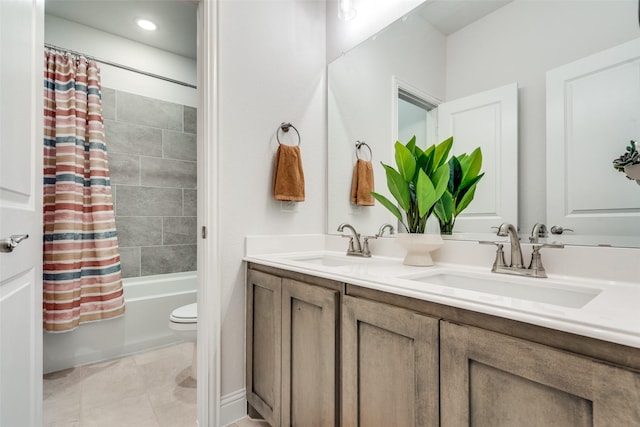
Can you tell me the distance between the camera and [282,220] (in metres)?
1.72

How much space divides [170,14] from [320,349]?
2.58 m

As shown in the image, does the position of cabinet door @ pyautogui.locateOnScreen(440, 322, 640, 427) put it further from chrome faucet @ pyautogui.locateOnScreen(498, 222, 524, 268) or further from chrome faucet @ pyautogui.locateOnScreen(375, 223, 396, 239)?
chrome faucet @ pyautogui.locateOnScreen(375, 223, 396, 239)

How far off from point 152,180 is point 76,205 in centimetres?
69

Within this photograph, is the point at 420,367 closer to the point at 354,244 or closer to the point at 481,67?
the point at 354,244

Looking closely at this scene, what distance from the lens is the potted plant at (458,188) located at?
1214 millimetres

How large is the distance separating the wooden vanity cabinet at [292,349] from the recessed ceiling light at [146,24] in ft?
7.35

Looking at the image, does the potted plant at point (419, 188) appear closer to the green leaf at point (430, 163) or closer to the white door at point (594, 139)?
the green leaf at point (430, 163)

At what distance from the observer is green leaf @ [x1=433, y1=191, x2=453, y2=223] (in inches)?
49.8

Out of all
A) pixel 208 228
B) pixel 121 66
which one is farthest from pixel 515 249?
pixel 121 66

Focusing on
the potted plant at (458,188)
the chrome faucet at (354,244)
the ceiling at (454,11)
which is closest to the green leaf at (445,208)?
the potted plant at (458,188)

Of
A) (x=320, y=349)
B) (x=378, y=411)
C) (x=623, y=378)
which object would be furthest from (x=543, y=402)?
(x=320, y=349)

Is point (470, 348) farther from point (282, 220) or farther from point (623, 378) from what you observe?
point (282, 220)

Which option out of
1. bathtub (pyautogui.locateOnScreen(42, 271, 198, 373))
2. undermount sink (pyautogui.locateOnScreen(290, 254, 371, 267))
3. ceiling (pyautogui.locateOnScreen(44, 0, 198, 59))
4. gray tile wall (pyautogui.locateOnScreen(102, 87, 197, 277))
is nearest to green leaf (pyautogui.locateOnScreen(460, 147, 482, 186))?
undermount sink (pyautogui.locateOnScreen(290, 254, 371, 267))

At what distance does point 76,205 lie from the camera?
6.97 ft
